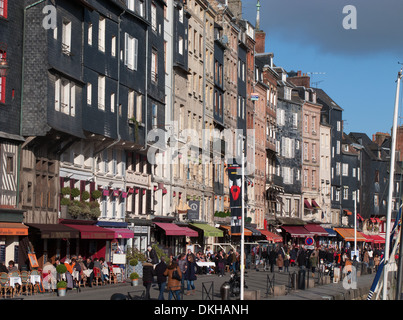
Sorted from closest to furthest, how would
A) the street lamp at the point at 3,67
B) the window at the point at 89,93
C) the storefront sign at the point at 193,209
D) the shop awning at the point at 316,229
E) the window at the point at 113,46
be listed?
the street lamp at the point at 3,67 < the window at the point at 89,93 < the window at the point at 113,46 < the storefront sign at the point at 193,209 < the shop awning at the point at 316,229

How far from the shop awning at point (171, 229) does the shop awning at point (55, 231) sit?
15704 millimetres

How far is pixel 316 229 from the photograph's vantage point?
109 metres

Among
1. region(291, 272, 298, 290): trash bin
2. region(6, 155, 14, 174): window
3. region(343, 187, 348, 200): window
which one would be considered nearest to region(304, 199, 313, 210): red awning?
region(343, 187, 348, 200): window

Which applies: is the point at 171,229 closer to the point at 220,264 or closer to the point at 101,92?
the point at 220,264

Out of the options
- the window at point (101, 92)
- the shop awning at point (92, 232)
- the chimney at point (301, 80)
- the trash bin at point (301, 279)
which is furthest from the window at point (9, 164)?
the chimney at point (301, 80)

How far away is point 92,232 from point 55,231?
4931 millimetres

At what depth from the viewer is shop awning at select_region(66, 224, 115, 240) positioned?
4894cm

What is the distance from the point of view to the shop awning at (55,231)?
44438 millimetres

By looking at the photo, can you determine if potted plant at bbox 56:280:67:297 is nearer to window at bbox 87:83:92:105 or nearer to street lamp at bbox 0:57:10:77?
street lamp at bbox 0:57:10:77

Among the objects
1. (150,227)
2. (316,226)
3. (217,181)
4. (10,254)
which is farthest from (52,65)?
(316,226)

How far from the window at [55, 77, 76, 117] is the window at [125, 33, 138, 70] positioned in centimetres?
936

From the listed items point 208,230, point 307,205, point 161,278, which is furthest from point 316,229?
point 161,278

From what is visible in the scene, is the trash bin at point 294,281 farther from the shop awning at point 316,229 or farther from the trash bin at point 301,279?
the shop awning at point 316,229
